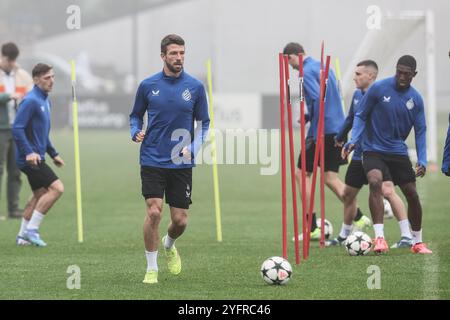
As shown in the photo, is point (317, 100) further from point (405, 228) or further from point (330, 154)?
point (405, 228)

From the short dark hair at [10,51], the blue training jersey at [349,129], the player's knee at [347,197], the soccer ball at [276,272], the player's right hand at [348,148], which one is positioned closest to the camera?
the soccer ball at [276,272]

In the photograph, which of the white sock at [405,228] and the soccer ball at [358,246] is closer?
the soccer ball at [358,246]

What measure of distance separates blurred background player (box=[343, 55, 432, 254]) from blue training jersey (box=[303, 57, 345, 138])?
135cm

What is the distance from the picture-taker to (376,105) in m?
12.8

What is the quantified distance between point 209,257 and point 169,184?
198cm

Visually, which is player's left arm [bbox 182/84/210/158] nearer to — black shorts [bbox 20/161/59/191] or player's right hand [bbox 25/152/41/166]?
player's right hand [bbox 25/152/41/166]

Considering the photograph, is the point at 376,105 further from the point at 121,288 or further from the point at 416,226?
the point at 121,288

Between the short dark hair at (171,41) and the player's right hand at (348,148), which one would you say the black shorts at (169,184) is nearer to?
the short dark hair at (171,41)

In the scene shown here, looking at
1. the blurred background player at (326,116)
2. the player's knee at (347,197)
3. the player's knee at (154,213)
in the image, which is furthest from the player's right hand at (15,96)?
the player's knee at (154,213)

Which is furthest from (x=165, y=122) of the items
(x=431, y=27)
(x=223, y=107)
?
(x=223, y=107)

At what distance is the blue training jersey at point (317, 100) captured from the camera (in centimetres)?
1425

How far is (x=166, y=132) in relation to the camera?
1095 centimetres

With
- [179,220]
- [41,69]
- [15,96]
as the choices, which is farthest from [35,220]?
[179,220]

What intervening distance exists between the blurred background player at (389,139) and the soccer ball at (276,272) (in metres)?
2.38
